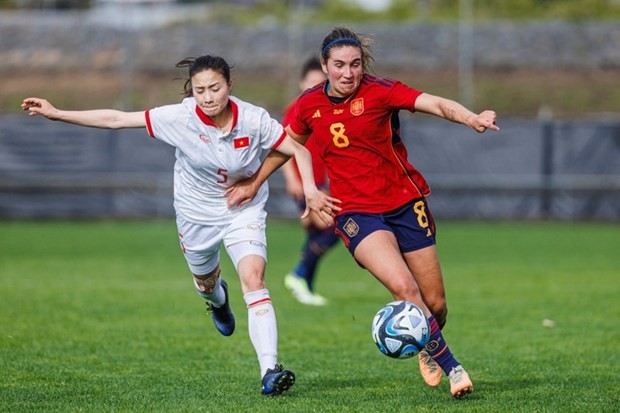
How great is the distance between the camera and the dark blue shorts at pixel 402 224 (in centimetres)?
639

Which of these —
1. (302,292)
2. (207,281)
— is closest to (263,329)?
(207,281)

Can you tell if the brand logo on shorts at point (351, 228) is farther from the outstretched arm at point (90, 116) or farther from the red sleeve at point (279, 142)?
the outstretched arm at point (90, 116)

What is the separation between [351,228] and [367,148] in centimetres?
49

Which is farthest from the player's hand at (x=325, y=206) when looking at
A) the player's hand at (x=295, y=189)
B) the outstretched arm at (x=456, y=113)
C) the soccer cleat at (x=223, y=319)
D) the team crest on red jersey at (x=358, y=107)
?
the player's hand at (x=295, y=189)

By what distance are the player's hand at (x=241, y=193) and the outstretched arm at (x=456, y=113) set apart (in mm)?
1221

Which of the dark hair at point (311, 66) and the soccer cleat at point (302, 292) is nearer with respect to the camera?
the dark hair at point (311, 66)

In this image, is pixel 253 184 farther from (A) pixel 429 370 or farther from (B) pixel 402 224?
(A) pixel 429 370

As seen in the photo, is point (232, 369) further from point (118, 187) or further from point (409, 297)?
point (118, 187)

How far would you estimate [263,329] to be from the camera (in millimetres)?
6297

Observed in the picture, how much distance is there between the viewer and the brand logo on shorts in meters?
6.38

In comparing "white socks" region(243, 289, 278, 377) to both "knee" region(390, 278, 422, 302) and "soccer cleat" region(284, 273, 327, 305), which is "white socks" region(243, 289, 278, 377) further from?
"soccer cleat" region(284, 273, 327, 305)

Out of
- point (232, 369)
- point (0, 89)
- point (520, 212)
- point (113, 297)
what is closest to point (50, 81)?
point (0, 89)

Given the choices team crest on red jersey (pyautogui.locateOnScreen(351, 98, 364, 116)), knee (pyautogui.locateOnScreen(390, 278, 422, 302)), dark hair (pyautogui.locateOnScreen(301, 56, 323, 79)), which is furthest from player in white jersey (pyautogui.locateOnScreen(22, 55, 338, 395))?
dark hair (pyautogui.locateOnScreen(301, 56, 323, 79))

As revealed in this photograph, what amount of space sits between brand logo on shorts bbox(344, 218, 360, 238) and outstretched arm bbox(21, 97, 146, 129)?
4.64ft
